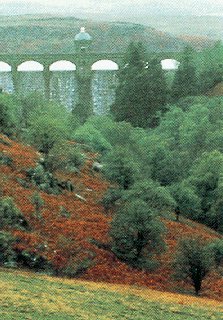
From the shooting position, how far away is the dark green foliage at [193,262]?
84.6ft

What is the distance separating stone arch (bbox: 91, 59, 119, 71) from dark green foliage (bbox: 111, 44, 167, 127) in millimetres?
10355

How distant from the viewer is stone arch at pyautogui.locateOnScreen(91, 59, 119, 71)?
274 ft

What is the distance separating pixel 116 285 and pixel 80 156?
20.2 metres

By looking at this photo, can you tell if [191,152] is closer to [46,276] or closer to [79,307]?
[46,276]

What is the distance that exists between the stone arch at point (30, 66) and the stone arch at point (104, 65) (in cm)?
650

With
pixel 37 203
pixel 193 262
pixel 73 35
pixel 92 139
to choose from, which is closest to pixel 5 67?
pixel 92 139

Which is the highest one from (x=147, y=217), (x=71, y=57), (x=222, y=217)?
(x=71, y=57)

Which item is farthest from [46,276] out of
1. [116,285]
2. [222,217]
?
[222,217]

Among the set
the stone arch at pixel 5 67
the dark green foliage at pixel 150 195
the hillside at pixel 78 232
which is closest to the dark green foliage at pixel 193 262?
the hillside at pixel 78 232

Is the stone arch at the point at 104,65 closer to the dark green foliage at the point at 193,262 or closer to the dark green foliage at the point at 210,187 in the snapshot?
the dark green foliage at the point at 210,187

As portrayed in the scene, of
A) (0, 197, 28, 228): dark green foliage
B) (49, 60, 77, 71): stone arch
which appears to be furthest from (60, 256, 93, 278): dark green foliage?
(49, 60, 77, 71): stone arch

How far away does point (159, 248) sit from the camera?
94.4ft

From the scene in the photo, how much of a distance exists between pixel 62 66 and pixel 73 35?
94922 mm

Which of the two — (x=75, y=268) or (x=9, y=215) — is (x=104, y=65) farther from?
(x=75, y=268)
